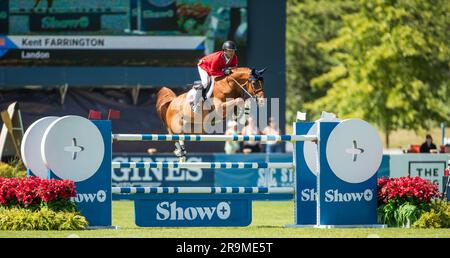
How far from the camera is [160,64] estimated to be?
20.1 meters

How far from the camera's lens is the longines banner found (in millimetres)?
19797

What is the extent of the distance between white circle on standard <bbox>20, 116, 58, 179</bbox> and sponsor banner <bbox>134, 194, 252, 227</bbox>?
119cm

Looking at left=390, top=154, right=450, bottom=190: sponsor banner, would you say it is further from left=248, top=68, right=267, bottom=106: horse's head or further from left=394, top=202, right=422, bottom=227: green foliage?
left=248, top=68, right=267, bottom=106: horse's head

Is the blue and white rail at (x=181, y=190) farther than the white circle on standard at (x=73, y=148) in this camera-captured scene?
Yes

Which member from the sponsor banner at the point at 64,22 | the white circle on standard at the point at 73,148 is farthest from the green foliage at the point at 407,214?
the sponsor banner at the point at 64,22

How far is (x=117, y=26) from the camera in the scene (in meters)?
19.8

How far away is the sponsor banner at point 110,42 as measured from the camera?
1983cm

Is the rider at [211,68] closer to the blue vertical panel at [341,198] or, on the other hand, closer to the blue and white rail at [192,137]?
the blue and white rail at [192,137]

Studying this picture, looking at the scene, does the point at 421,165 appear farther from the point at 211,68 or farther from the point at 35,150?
the point at 35,150

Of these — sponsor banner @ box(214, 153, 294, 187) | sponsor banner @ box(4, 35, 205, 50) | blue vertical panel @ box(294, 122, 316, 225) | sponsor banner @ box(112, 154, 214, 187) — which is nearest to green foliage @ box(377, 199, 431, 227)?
blue vertical panel @ box(294, 122, 316, 225)

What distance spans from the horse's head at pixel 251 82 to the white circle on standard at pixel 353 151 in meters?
1.04

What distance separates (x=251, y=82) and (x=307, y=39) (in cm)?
2690
